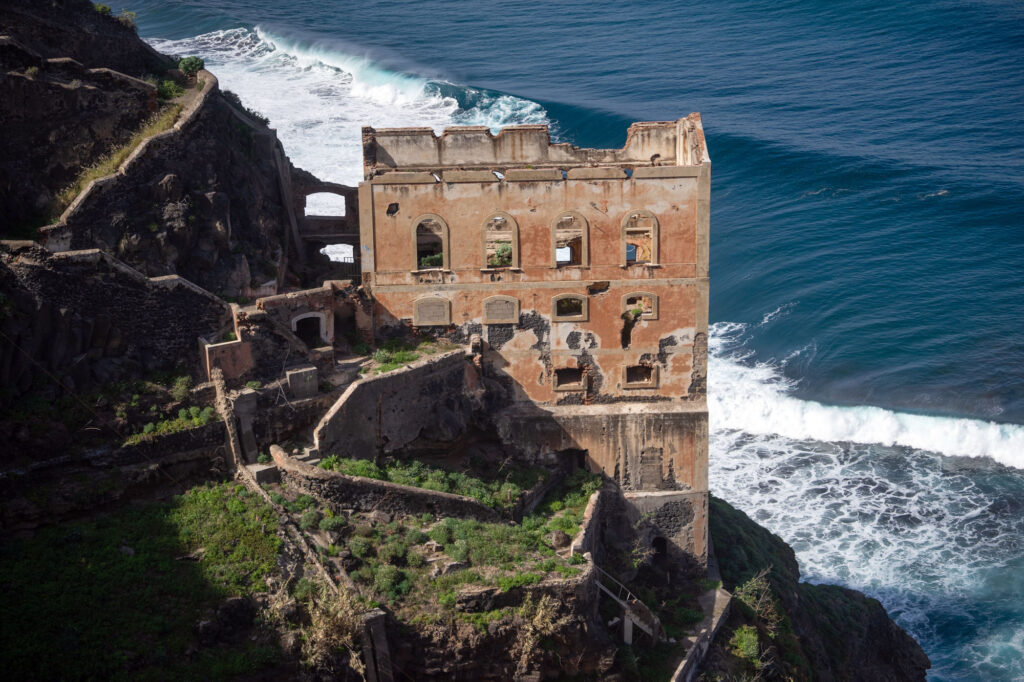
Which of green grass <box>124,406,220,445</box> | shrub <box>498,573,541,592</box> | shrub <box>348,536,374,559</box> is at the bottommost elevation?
shrub <box>498,573,541,592</box>

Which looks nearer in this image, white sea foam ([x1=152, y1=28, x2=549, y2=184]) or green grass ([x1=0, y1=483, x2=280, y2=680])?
green grass ([x1=0, y1=483, x2=280, y2=680])

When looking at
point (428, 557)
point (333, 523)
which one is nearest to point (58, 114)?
point (333, 523)

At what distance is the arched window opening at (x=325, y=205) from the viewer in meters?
60.2

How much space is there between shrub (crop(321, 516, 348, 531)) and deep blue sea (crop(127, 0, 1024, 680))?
23170mm

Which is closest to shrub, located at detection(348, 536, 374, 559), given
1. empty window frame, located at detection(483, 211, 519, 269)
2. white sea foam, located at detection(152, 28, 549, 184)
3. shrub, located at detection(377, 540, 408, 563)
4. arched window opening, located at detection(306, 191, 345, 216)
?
shrub, located at detection(377, 540, 408, 563)

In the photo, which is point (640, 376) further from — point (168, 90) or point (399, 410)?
point (168, 90)

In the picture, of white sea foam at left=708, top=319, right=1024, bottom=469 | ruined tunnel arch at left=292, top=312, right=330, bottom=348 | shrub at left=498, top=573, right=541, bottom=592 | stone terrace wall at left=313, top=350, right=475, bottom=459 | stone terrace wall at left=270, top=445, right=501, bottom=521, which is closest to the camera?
shrub at left=498, top=573, right=541, bottom=592

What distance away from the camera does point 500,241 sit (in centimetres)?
3672

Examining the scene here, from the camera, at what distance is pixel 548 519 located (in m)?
34.2

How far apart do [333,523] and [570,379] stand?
10232 millimetres

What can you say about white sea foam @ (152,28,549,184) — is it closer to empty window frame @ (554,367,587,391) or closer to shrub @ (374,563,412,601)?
empty window frame @ (554,367,587,391)

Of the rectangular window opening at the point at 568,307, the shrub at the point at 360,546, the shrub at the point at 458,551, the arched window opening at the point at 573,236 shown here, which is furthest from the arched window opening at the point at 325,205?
the shrub at the point at 360,546

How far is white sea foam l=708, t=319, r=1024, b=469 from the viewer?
53000 mm

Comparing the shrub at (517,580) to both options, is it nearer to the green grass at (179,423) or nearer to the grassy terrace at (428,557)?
the grassy terrace at (428,557)
